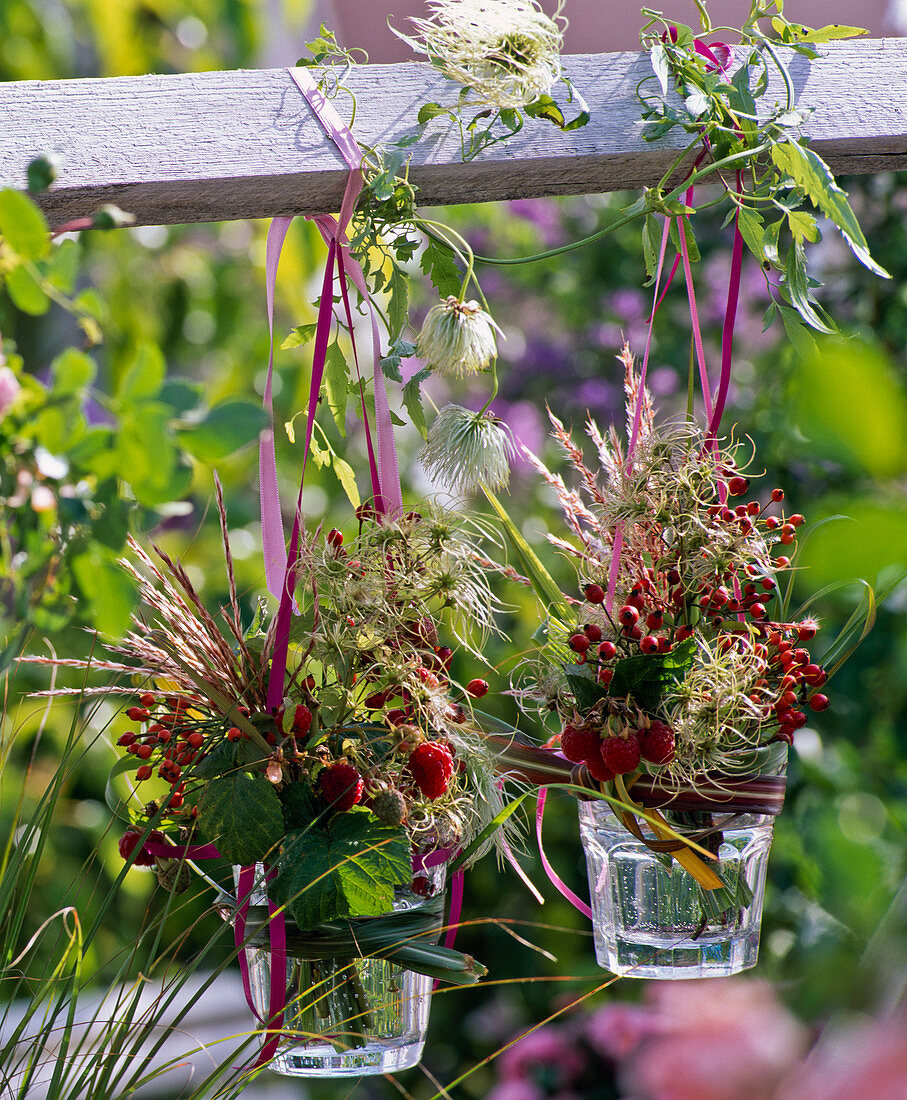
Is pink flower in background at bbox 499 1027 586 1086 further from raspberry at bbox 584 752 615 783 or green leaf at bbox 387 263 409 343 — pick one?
green leaf at bbox 387 263 409 343

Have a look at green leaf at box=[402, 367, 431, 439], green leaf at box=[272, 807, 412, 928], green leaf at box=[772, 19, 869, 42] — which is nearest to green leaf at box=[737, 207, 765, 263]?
green leaf at box=[772, 19, 869, 42]

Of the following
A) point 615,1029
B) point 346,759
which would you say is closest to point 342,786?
point 346,759

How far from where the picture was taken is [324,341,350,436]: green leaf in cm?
76

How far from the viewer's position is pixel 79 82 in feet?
2.15

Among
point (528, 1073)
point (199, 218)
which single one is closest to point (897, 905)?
point (199, 218)

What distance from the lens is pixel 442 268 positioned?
0.72 metres

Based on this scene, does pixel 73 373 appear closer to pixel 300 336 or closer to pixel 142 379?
pixel 142 379

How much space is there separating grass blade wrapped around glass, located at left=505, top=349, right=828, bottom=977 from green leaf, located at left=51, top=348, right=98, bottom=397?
0.34 meters

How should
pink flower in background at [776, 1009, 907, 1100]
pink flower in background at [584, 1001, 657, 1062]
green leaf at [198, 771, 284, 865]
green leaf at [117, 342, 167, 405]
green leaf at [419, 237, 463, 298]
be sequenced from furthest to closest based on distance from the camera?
1. pink flower in background at [584, 1001, 657, 1062]
2. green leaf at [419, 237, 463, 298]
3. green leaf at [198, 771, 284, 865]
4. green leaf at [117, 342, 167, 405]
5. pink flower in background at [776, 1009, 907, 1100]

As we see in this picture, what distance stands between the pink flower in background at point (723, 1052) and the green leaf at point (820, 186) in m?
0.57

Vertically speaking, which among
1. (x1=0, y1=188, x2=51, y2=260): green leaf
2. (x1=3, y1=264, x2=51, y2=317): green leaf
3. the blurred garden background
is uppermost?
(x1=0, y1=188, x2=51, y2=260): green leaf

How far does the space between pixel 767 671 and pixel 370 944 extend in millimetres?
306

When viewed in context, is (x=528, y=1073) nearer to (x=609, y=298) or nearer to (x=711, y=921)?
(x=711, y=921)

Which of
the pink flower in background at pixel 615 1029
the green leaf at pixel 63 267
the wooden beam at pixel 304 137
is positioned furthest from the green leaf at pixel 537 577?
the pink flower in background at pixel 615 1029
